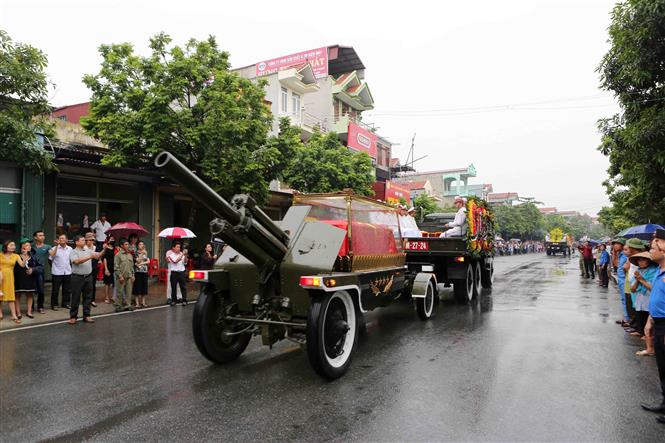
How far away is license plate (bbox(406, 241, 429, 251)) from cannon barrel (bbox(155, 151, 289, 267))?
580cm

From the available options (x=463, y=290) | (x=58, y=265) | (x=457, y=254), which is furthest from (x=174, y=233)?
(x=463, y=290)

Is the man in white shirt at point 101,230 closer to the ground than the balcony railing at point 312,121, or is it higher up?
closer to the ground

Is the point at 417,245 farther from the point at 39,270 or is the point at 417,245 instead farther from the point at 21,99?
the point at 21,99

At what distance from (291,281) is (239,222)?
1.08 m

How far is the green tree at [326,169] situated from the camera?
64.4ft

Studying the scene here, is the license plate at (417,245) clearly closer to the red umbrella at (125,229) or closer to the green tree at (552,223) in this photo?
the red umbrella at (125,229)

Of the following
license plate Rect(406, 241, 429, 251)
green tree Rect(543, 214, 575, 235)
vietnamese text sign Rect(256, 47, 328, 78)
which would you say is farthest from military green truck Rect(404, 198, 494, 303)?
green tree Rect(543, 214, 575, 235)

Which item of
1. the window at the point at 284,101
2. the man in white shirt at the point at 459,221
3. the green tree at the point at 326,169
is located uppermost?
the window at the point at 284,101

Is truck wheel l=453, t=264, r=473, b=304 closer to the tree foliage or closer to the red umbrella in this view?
the red umbrella

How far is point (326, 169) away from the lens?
1959 cm

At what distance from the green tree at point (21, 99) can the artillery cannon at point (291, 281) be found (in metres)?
6.17

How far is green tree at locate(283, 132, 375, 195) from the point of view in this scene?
773 inches

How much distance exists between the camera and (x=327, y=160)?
20.1m

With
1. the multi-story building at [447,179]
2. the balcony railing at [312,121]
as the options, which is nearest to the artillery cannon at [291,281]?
the balcony railing at [312,121]
